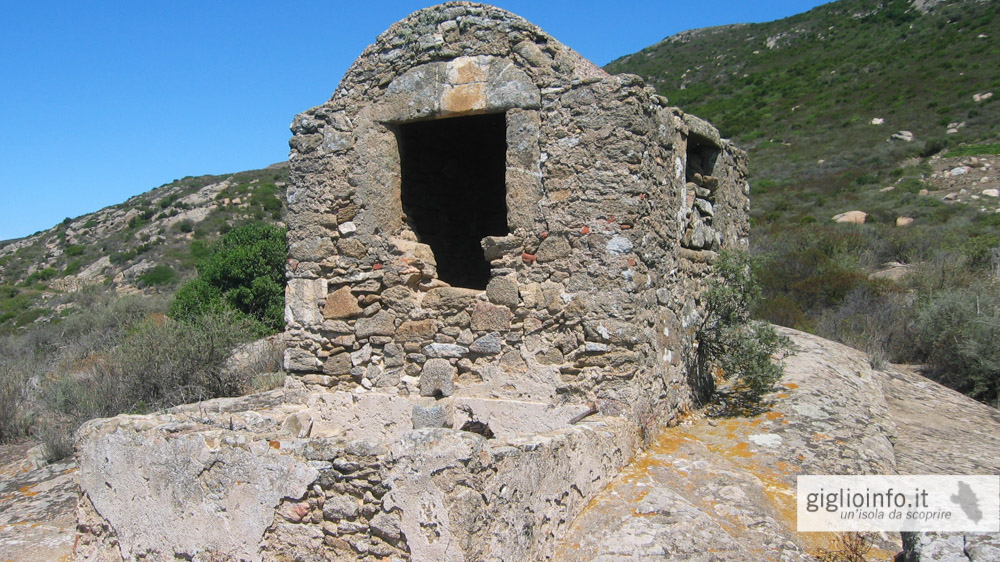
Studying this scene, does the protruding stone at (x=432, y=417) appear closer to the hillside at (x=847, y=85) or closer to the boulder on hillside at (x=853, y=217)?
the boulder on hillside at (x=853, y=217)

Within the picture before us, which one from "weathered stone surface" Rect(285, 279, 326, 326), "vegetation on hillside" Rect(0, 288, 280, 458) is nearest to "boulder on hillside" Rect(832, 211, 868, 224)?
"vegetation on hillside" Rect(0, 288, 280, 458)

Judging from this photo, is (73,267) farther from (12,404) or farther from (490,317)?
(490,317)

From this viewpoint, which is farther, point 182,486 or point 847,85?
point 847,85

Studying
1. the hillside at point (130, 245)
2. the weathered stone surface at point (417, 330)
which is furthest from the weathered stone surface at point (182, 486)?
the hillside at point (130, 245)

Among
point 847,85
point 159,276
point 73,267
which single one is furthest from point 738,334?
point 847,85

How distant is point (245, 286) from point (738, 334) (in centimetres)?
847

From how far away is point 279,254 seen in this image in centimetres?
1148

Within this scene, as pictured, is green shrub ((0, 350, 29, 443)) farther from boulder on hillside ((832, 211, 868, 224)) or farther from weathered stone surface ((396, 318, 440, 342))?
boulder on hillside ((832, 211, 868, 224))

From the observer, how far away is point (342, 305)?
16.0 feet

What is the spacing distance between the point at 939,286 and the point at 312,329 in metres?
10.4

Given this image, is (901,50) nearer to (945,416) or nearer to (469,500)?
(945,416)

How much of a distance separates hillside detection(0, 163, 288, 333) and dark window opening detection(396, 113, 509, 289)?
44.7ft

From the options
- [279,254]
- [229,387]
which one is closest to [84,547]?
[229,387]

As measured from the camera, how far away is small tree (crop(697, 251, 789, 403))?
5203 millimetres
